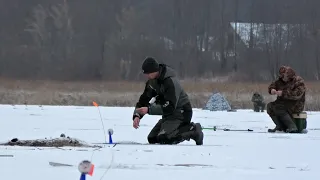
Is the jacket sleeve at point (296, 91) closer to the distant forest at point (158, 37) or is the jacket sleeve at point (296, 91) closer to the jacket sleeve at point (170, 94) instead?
the jacket sleeve at point (170, 94)

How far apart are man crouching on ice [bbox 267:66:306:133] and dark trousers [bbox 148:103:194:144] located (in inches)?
103

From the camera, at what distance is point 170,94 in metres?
6.00

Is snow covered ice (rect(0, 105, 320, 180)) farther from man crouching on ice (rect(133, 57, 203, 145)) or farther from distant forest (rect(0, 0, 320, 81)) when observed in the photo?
distant forest (rect(0, 0, 320, 81))

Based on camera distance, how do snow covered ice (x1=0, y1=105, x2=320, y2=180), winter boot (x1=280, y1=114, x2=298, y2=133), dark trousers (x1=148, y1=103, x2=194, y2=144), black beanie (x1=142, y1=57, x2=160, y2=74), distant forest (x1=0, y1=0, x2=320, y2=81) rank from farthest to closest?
distant forest (x1=0, y1=0, x2=320, y2=81)
winter boot (x1=280, y1=114, x2=298, y2=133)
dark trousers (x1=148, y1=103, x2=194, y2=144)
black beanie (x1=142, y1=57, x2=160, y2=74)
snow covered ice (x1=0, y1=105, x2=320, y2=180)

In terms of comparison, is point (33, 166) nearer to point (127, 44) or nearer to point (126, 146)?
point (126, 146)

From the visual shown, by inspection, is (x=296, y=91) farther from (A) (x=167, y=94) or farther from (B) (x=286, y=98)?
(A) (x=167, y=94)

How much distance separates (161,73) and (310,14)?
39.4 metres

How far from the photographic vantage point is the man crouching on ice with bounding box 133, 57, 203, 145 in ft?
19.7

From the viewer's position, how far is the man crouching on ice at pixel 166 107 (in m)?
6.01

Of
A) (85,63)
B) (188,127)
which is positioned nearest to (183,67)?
(85,63)

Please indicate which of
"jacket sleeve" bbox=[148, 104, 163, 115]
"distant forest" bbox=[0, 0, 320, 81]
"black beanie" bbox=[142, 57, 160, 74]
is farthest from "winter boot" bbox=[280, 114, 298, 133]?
"distant forest" bbox=[0, 0, 320, 81]

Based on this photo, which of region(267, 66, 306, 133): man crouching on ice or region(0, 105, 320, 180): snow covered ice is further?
region(267, 66, 306, 133): man crouching on ice

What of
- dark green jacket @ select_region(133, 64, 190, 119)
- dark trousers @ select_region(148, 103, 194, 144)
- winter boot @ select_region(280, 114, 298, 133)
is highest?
dark green jacket @ select_region(133, 64, 190, 119)

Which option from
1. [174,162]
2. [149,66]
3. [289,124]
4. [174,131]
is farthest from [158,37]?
[174,162]
